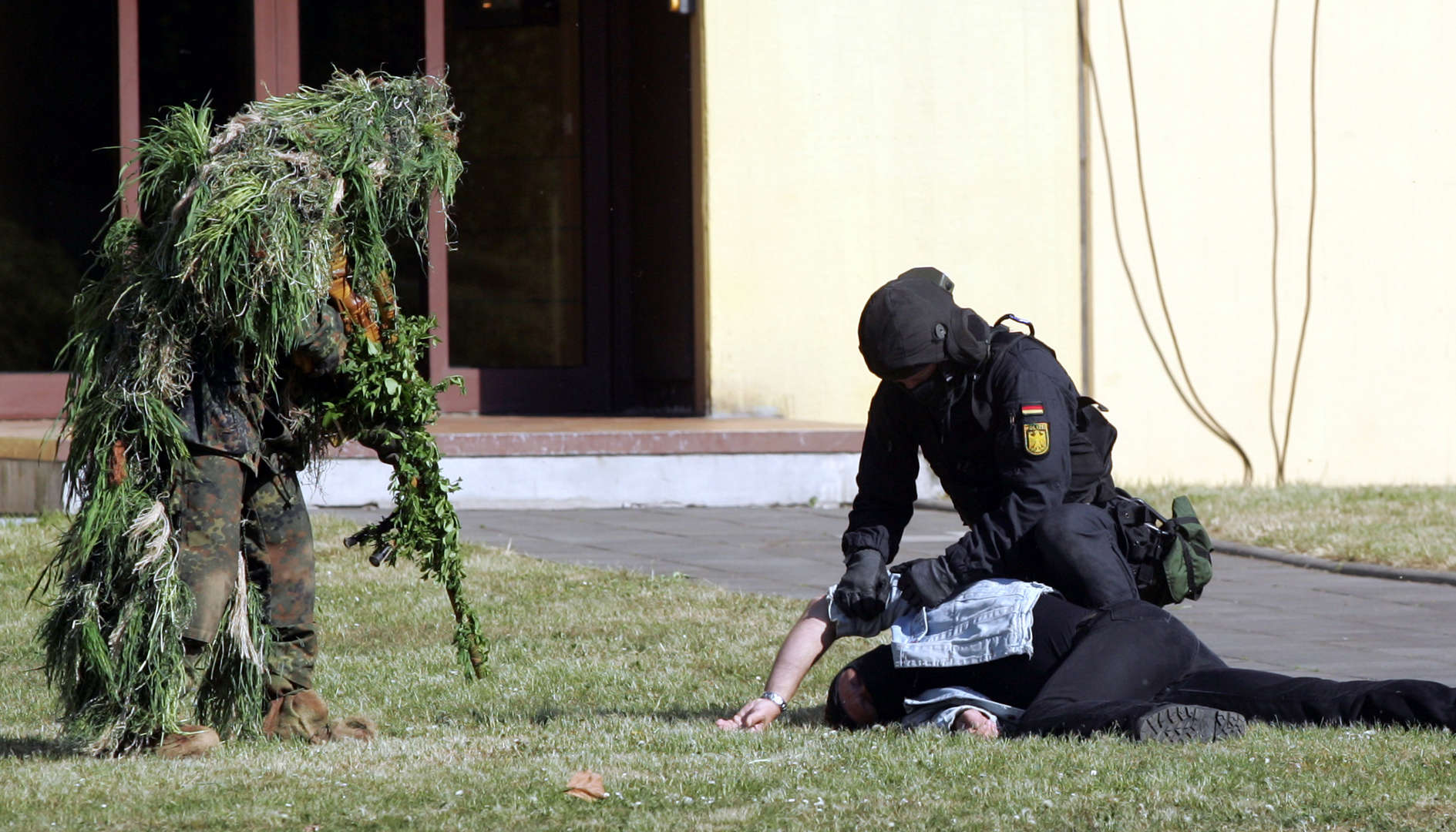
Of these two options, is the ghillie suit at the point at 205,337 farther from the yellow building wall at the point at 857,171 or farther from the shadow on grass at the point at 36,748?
the yellow building wall at the point at 857,171

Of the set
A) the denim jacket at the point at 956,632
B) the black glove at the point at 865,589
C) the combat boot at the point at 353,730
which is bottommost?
the combat boot at the point at 353,730

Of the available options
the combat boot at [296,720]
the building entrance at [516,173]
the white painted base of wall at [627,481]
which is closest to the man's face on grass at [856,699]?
the combat boot at [296,720]

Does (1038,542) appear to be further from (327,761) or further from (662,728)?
(327,761)

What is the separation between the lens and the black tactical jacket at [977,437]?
4539 millimetres

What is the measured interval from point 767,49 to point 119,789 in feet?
28.6

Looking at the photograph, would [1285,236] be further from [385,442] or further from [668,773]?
[668,773]

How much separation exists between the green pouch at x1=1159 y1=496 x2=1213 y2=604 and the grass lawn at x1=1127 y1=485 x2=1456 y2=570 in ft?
12.4

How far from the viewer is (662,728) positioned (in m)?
4.56

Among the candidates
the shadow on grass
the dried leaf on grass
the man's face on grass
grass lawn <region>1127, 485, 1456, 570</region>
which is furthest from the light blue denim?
grass lawn <region>1127, 485, 1456, 570</region>

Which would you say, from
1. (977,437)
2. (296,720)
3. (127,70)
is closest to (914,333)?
(977,437)

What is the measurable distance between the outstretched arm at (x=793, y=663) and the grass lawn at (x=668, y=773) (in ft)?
0.36

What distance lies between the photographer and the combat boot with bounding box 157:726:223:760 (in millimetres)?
4191

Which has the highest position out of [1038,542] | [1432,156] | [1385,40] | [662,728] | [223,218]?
[1385,40]

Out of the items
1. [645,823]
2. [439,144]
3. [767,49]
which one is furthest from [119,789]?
[767,49]
